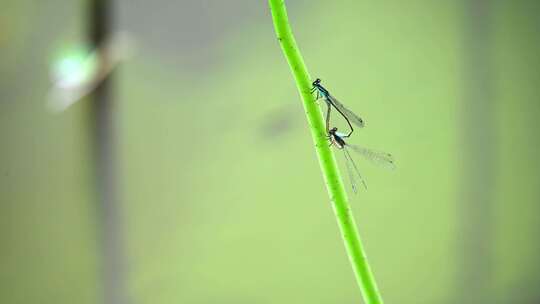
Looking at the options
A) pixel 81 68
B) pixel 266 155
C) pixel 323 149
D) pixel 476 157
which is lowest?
pixel 323 149

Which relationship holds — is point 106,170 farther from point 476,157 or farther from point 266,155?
point 476,157

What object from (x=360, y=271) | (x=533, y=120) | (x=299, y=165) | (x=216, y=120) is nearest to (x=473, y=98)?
(x=533, y=120)

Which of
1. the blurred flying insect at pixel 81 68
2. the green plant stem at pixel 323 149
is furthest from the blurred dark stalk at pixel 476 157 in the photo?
the green plant stem at pixel 323 149

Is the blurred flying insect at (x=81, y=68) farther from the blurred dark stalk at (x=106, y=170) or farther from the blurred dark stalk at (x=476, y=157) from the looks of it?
the blurred dark stalk at (x=476, y=157)

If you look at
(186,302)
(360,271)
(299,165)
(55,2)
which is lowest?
(360,271)

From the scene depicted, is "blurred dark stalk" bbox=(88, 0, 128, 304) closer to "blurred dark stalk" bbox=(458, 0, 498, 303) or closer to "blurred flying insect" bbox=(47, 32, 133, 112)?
"blurred flying insect" bbox=(47, 32, 133, 112)

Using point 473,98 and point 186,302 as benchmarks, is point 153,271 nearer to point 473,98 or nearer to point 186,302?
point 186,302

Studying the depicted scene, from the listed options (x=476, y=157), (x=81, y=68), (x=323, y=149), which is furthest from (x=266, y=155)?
(x=323, y=149)
